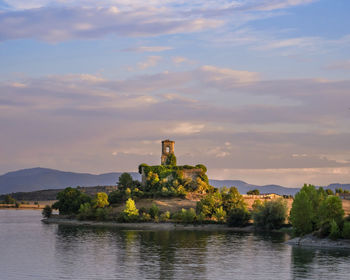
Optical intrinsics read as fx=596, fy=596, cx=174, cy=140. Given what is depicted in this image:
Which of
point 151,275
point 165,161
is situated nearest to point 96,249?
point 151,275

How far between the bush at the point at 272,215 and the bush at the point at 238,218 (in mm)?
6981

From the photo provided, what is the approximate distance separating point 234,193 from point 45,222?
189 ft

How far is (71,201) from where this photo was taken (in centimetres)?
18212

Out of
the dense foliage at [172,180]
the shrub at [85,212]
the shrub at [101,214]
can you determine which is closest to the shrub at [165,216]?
the shrub at [101,214]

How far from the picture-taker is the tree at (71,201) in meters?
181

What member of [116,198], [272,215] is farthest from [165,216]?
[272,215]

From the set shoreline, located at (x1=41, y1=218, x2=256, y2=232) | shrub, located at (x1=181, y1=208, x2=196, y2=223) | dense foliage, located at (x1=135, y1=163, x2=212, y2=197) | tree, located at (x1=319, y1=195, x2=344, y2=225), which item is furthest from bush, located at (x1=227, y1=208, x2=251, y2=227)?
tree, located at (x1=319, y1=195, x2=344, y2=225)

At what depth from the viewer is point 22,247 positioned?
103938 mm

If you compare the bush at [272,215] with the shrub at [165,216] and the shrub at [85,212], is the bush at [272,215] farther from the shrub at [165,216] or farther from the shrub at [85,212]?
the shrub at [85,212]

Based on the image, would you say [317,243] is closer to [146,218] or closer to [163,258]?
[163,258]

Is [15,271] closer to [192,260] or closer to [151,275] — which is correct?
[151,275]

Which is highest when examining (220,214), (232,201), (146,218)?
(232,201)

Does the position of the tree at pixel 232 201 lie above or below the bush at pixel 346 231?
above

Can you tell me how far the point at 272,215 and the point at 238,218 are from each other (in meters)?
11.9
